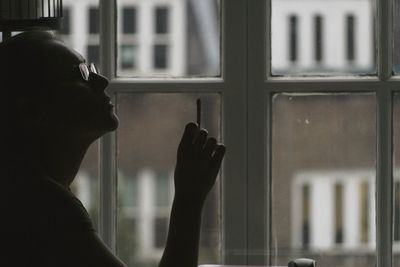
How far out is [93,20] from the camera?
2.07 metres

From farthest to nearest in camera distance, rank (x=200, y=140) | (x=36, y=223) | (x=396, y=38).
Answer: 1. (x=396, y=38)
2. (x=200, y=140)
3. (x=36, y=223)

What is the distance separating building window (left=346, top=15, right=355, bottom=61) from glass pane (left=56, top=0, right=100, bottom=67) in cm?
54

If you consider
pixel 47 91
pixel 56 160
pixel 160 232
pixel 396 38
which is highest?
pixel 396 38

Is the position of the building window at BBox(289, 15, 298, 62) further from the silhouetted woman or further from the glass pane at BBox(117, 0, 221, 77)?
the silhouetted woman

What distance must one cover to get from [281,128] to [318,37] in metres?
0.21

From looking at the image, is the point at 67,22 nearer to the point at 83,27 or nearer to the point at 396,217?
the point at 83,27

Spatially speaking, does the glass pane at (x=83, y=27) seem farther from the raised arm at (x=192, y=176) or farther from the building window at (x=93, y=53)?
the raised arm at (x=192, y=176)

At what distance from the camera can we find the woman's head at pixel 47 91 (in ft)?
4.82

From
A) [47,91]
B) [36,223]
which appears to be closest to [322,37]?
[47,91]

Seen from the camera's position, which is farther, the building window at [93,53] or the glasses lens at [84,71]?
the building window at [93,53]

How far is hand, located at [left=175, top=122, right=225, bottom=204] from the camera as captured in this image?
1.52 meters

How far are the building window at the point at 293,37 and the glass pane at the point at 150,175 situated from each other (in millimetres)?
201

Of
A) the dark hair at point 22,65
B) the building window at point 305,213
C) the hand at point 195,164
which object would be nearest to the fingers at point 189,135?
the hand at point 195,164

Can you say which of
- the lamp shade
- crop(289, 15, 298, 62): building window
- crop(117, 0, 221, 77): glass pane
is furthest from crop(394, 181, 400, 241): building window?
the lamp shade
